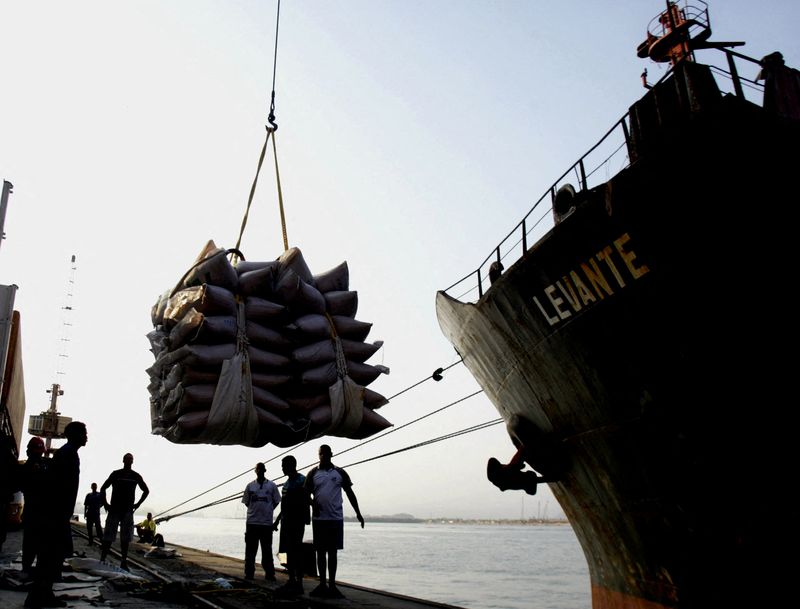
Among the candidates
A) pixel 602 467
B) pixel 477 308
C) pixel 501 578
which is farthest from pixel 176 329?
pixel 501 578

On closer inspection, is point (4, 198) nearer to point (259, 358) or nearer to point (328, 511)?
point (259, 358)

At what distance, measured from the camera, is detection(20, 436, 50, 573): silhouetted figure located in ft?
17.0

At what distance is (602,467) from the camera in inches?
249

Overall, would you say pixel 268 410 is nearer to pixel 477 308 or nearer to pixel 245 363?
pixel 245 363

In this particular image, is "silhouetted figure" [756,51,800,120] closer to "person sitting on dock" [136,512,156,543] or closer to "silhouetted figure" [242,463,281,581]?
"silhouetted figure" [242,463,281,581]

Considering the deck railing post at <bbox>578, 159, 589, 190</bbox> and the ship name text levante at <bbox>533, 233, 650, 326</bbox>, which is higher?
the deck railing post at <bbox>578, 159, 589, 190</bbox>

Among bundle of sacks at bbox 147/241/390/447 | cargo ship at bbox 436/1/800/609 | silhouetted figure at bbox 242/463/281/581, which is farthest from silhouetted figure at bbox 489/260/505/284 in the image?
silhouetted figure at bbox 242/463/281/581

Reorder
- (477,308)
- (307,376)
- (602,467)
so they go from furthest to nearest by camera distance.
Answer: (307,376) → (477,308) → (602,467)

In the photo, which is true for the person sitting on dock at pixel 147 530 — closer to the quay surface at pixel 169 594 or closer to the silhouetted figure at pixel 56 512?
the quay surface at pixel 169 594

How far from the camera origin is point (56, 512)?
16.8ft

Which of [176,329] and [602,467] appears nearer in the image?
[602,467]

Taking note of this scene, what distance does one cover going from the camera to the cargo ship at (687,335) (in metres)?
5.00

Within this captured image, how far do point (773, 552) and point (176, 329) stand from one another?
267 inches

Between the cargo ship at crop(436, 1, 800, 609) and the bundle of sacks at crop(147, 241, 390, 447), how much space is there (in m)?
3.22
